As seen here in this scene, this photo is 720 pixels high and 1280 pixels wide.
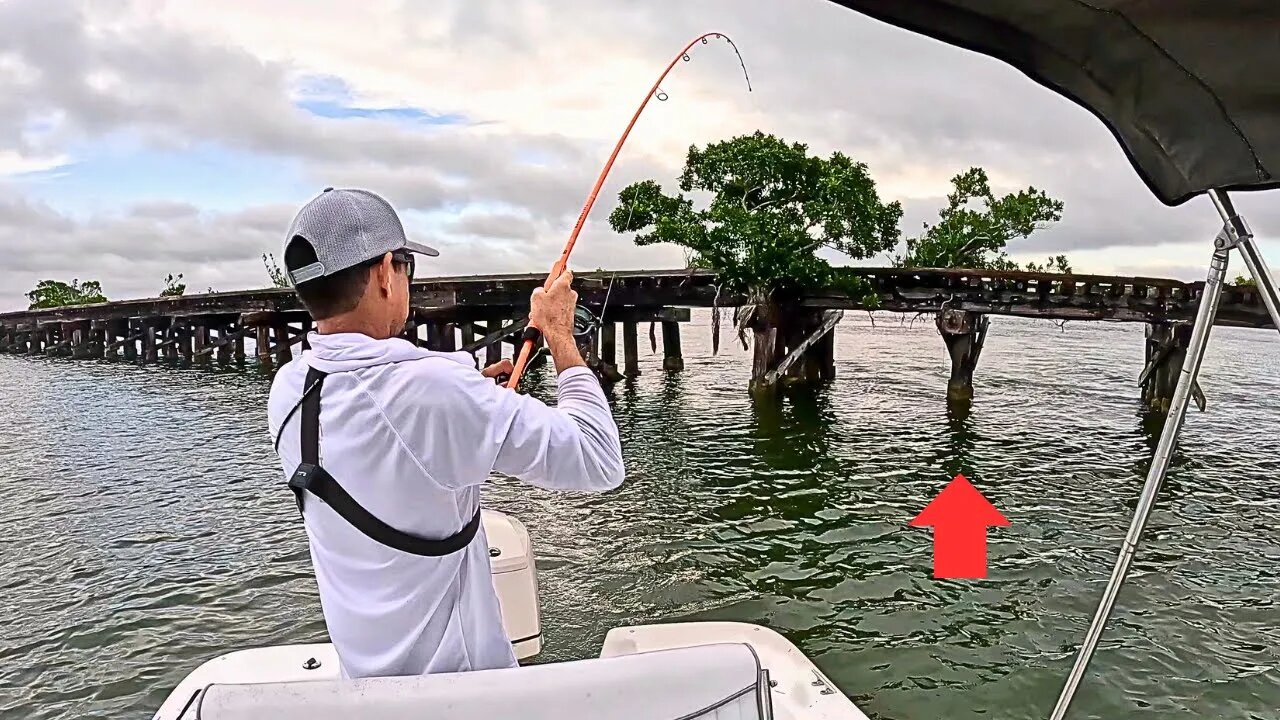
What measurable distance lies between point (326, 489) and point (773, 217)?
17232 mm

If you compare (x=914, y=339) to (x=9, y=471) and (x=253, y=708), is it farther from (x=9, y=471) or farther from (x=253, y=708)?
(x=253, y=708)

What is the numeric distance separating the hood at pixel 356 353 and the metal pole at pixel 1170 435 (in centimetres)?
177

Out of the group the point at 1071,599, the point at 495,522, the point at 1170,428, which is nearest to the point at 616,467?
the point at 1170,428

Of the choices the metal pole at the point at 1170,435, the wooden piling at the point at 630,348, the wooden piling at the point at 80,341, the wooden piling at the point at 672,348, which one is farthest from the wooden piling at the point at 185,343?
the metal pole at the point at 1170,435

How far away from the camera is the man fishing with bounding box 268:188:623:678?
6.18 ft

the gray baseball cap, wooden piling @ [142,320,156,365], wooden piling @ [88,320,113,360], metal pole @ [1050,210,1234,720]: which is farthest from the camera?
wooden piling @ [88,320,113,360]

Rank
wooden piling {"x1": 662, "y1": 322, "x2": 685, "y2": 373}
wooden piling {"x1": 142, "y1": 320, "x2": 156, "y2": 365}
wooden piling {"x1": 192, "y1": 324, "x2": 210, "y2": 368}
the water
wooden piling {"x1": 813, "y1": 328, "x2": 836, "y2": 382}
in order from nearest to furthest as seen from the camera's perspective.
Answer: the water, wooden piling {"x1": 813, "y1": 328, "x2": 836, "y2": 382}, wooden piling {"x1": 662, "y1": 322, "x2": 685, "y2": 373}, wooden piling {"x1": 192, "y1": 324, "x2": 210, "y2": 368}, wooden piling {"x1": 142, "y1": 320, "x2": 156, "y2": 365}

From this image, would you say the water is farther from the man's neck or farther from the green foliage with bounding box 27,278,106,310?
the green foliage with bounding box 27,278,106,310

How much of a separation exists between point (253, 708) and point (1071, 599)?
25.5ft

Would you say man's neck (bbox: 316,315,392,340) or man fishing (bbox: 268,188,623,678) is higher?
man's neck (bbox: 316,315,392,340)

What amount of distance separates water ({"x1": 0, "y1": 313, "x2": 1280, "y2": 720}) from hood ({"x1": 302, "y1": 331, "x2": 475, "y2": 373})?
5109mm

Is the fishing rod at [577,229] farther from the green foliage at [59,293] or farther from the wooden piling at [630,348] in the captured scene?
the green foliage at [59,293]

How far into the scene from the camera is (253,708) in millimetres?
1963

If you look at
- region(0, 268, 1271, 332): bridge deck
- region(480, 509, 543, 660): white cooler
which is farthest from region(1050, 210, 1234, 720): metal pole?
region(0, 268, 1271, 332): bridge deck
